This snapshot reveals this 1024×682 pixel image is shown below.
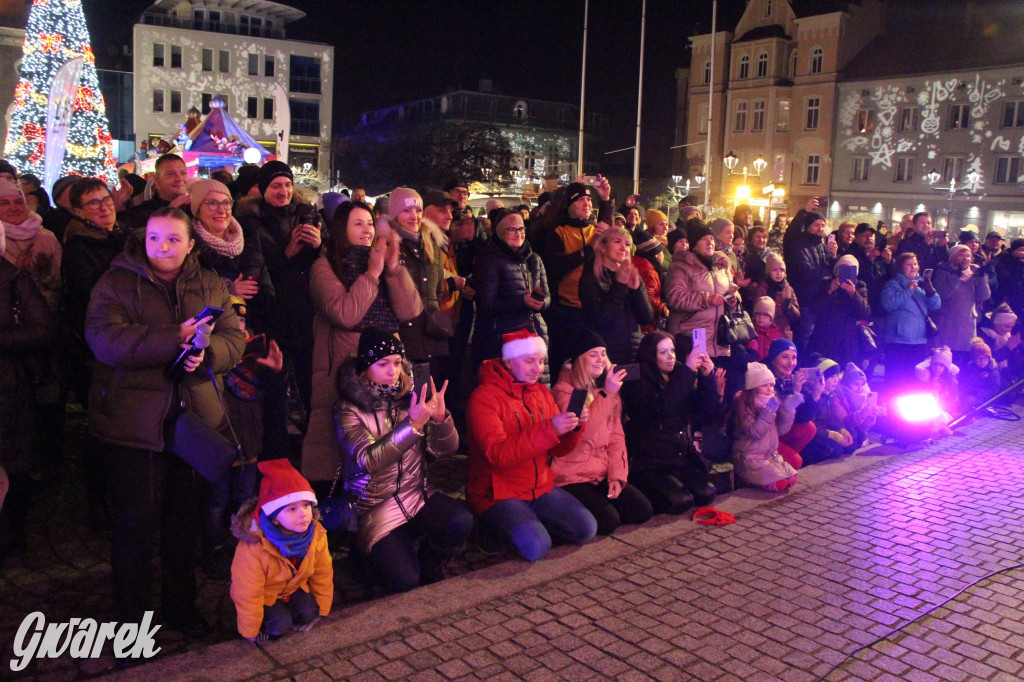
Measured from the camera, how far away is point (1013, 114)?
4372cm

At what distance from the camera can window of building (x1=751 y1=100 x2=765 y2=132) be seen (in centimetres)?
5447

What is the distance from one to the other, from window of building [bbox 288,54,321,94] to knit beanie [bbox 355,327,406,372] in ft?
196

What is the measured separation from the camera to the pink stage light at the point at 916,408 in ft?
28.5

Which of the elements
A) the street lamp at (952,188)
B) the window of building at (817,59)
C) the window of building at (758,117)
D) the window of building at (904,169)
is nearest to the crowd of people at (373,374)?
the street lamp at (952,188)

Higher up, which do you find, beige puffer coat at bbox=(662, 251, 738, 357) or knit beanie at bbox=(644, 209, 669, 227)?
knit beanie at bbox=(644, 209, 669, 227)

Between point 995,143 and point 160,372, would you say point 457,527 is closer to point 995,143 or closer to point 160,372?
point 160,372

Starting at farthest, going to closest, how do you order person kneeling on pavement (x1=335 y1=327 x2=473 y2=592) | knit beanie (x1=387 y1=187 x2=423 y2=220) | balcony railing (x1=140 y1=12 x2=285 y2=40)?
1. balcony railing (x1=140 y1=12 x2=285 y2=40)
2. knit beanie (x1=387 y1=187 x2=423 y2=220)
3. person kneeling on pavement (x1=335 y1=327 x2=473 y2=592)

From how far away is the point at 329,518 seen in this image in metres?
5.04

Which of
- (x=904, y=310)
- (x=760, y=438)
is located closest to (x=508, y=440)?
(x=760, y=438)

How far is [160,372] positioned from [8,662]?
4.84 feet

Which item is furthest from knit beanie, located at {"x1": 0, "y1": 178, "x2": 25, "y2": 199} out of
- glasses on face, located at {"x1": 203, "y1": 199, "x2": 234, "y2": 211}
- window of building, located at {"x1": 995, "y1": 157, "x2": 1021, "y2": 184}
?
window of building, located at {"x1": 995, "y1": 157, "x2": 1021, "y2": 184}

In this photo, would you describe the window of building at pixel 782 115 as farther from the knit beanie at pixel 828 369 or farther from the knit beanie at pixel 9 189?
the knit beanie at pixel 9 189

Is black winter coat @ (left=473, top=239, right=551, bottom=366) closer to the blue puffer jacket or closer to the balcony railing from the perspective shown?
the blue puffer jacket

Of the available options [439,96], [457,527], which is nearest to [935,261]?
[457,527]
